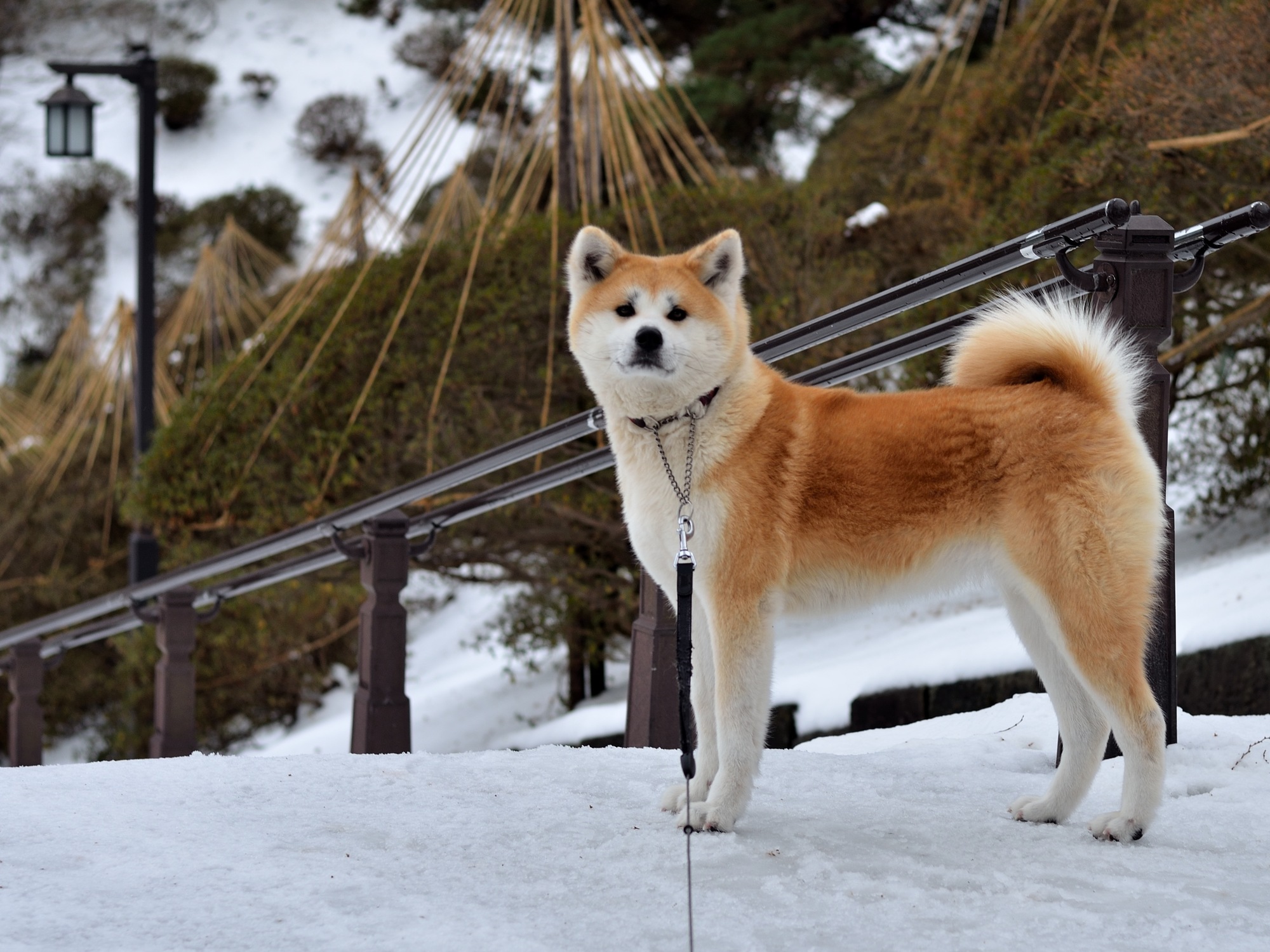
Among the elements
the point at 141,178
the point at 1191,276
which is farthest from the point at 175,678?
the point at 141,178

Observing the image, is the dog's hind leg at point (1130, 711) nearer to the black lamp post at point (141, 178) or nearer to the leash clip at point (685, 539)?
the leash clip at point (685, 539)

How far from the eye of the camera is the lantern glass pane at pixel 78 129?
8961 mm

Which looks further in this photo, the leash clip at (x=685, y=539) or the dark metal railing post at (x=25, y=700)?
the dark metal railing post at (x=25, y=700)

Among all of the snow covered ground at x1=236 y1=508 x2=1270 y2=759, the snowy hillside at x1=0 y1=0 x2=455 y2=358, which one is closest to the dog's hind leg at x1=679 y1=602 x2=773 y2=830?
the snow covered ground at x1=236 y1=508 x2=1270 y2=759

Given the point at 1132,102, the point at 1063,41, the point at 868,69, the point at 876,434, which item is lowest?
the point at 876,434

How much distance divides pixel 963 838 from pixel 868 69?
491 inches

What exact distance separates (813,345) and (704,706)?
144cm

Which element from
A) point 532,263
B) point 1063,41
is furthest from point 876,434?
point 1063,41

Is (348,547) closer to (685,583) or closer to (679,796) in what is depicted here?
(679,796)

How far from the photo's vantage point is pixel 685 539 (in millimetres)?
2439

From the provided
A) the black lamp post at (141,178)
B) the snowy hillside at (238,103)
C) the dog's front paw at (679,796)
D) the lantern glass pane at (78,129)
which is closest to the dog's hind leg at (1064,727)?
the dog's front paw at (679,796)

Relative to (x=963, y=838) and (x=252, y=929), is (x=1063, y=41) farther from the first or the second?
(x=252, y=929)

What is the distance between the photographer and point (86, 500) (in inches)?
483

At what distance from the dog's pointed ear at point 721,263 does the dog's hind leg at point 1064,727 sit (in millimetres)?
854
